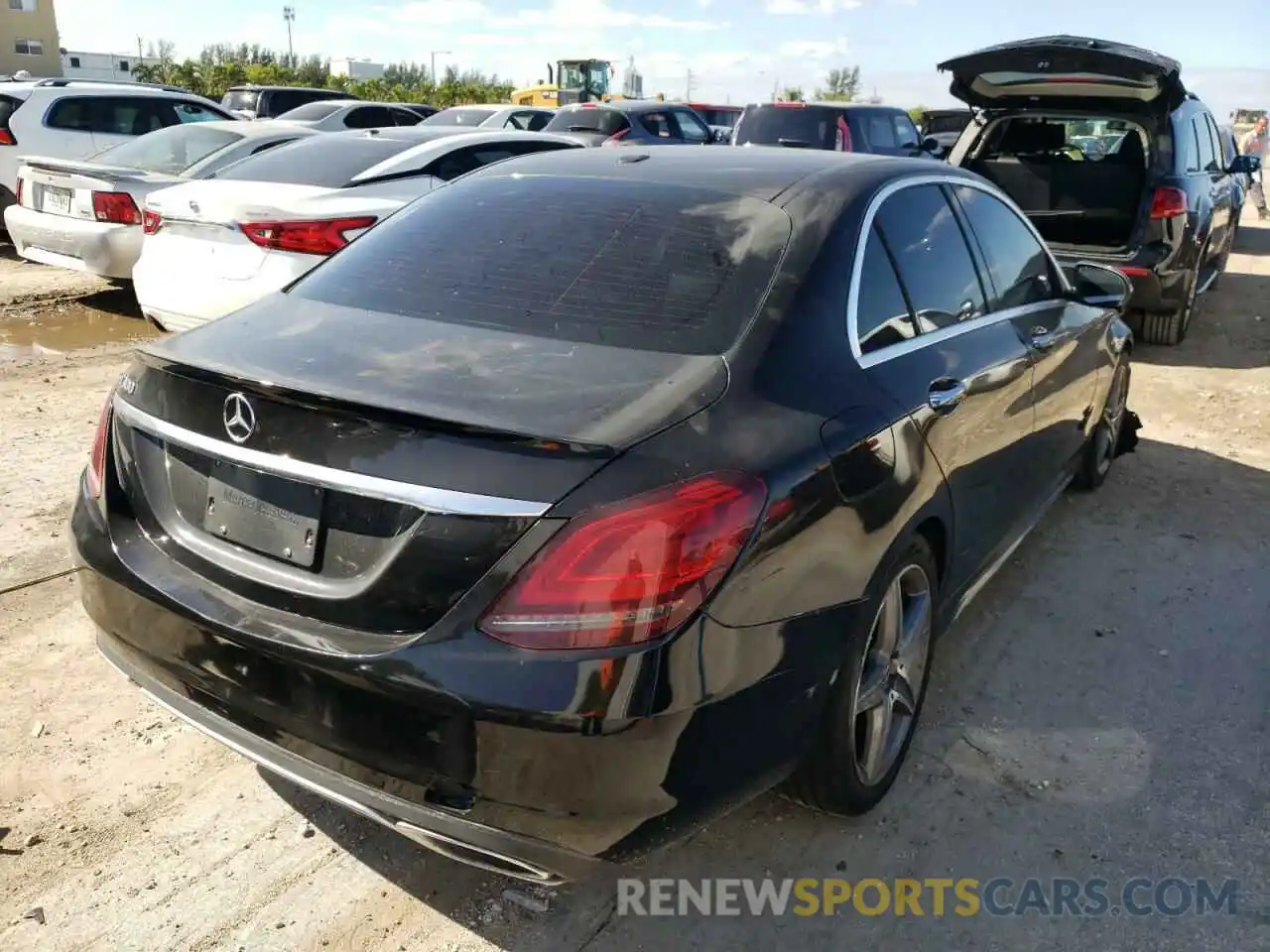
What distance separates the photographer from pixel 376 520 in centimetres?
208

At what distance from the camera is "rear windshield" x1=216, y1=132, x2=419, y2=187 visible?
22.4ft

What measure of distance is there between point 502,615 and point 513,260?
1227 mm

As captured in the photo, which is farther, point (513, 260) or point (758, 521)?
point (513, 260)

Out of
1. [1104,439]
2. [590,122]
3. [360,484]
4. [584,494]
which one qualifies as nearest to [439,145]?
[1104,439]

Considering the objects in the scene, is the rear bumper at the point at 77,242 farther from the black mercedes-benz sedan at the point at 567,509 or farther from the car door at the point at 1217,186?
the car door at the point at 1217,186

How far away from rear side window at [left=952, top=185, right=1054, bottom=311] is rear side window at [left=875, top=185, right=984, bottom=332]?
0.18 metres

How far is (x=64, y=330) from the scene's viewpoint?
8164mm

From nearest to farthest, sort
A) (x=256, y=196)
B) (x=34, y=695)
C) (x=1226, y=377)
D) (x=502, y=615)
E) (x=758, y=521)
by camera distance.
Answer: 1. (x=502, y=615)
2. (x=758, y=521)
3. (x=34, y=695)
4. (x=256, y=196)
5. (x=1226, y=377)

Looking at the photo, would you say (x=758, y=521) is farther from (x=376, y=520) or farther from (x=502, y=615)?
(x=376, y=520)

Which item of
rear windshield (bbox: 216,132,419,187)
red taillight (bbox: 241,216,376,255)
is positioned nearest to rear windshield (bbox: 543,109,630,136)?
rear windshield (bbox: 216,132,419,187)

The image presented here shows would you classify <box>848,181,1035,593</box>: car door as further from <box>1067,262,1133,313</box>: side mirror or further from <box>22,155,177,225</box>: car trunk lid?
<box>22,155,177,225</box>: car trunk lid

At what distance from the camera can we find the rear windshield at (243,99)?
21.7 metres

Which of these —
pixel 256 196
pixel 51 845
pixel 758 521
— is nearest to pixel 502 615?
pixel 758 521

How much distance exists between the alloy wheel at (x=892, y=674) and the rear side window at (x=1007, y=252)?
3.89 ft
